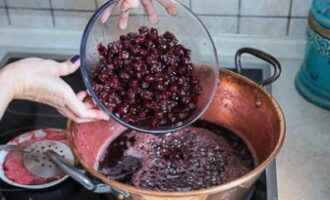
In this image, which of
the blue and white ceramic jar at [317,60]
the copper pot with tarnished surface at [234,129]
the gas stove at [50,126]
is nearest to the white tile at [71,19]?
the gas stove at [50,126]

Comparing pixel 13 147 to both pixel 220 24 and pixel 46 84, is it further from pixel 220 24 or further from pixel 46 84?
pixel 220 24

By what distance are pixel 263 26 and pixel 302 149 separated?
12.0 inches

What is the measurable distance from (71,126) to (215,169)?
0.72 ft

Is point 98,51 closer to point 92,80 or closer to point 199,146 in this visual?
point 92,80

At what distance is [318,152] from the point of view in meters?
0.94

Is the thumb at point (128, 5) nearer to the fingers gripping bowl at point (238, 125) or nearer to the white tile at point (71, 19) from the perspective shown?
the fingers gripping bowl at point (238, 125)

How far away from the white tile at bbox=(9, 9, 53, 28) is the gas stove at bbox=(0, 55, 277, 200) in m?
0.08

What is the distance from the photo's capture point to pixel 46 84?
763 millimetres

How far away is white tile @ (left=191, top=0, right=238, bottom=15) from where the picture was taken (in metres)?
1.11

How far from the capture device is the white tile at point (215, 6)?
3.64ft

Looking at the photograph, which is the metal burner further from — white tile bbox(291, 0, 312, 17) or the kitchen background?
white tile bbox(291, 0, 312, 17)

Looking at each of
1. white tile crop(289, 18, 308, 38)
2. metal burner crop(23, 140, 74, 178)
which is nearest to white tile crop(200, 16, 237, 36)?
white tile crop(289, 18, 308, 38)

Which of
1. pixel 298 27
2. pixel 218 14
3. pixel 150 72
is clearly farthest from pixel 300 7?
pixel 150 72

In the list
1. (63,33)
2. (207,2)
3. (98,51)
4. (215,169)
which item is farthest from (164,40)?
(63,33)
